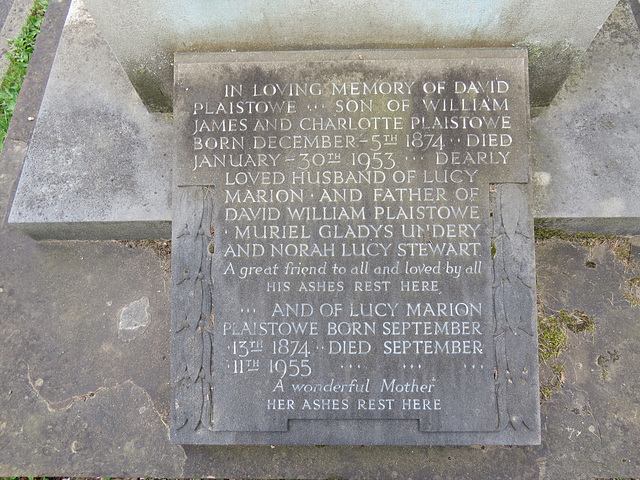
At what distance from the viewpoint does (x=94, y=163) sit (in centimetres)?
350

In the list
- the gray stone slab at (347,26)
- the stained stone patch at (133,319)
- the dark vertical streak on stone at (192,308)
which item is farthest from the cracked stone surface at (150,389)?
the gray stone slab at (347,26)

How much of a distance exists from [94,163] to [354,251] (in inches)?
79.8

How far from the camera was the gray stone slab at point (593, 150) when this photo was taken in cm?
332

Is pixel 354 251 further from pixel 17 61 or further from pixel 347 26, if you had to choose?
pixel 17 61

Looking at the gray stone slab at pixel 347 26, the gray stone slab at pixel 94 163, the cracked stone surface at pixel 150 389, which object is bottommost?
the cracked stone surface at pixel 150 389

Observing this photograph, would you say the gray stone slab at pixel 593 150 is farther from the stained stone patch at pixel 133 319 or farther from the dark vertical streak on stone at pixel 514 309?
the stained stone patch at pixel 133 319

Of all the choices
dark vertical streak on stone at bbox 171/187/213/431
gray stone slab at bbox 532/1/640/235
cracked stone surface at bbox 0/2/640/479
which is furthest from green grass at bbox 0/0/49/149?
gray stone slab at bbox 532/1/640/235

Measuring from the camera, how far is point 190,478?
320 centimetres

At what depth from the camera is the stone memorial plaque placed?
2.95 meters

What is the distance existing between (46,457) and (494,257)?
3.25m

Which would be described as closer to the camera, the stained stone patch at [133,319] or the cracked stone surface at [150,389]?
the cracked stone surface at [150,389]

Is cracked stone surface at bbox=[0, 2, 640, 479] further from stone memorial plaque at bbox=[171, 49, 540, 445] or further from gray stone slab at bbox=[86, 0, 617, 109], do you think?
gray stone slab at bbox=[86, 0, 617, 109]

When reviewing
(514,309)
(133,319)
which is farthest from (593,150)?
(133,319)

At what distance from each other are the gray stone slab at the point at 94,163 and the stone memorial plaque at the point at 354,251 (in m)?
0.51
